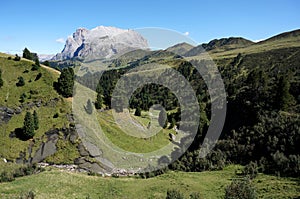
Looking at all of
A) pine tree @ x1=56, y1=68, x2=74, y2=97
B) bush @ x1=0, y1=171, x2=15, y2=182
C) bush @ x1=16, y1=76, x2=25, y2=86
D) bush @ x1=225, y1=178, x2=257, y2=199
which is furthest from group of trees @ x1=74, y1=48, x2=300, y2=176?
bush @ x1=0, y1=171, x2=15, y2=182

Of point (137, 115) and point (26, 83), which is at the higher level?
point (26, 83)

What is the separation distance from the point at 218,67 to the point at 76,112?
119545 mm

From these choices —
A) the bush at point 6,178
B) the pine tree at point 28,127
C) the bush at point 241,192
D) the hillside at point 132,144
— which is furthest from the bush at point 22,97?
the bush at point 241,192

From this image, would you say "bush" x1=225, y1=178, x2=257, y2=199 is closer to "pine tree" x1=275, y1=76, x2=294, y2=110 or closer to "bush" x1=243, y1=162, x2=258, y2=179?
"bush" x1=243, y1=162, x2=258, y2=179

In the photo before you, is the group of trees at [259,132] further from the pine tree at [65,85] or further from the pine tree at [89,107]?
the pine tree at [65,85]

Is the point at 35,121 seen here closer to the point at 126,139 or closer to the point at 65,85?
the point at 65,85

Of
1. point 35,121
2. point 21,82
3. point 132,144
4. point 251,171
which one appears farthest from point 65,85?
point 251,171

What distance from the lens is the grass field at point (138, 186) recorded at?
→ 31.7 meters

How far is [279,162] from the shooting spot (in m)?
38.5

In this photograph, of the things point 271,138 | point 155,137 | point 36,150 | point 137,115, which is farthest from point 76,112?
point 271,138

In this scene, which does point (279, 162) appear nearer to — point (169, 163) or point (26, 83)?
point (169, 163)

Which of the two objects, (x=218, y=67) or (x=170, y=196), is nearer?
(x=170, y=196)

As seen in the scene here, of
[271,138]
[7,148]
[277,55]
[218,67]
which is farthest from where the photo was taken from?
[218,67]

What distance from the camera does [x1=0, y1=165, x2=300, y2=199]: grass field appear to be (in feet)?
104
